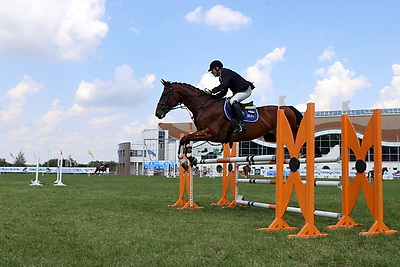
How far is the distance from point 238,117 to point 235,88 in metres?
0.64

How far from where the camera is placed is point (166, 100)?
8211mm

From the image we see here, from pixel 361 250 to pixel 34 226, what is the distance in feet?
15.2

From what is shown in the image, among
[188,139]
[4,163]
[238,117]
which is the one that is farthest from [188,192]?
[4,163]

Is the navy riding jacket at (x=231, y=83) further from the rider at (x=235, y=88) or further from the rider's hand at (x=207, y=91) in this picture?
the rider's hand at (x=207, y=91)

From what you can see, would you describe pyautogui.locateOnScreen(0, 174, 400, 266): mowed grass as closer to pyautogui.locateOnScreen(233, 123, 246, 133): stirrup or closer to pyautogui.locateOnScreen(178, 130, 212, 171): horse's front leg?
pyautogui.locateOnScreen(178, 130, 212, 171): horse's front leg

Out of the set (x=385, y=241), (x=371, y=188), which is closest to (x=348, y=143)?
(x=371, y=188)

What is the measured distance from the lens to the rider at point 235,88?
7.36 metres

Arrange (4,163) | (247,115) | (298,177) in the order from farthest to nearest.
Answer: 1. (4,163)
2. (247,115)
3. (298,177)

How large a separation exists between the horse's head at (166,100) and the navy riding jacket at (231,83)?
999mm

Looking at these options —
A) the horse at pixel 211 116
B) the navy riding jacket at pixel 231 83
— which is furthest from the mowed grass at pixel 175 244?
the navy riding jacket at pixel 231 83

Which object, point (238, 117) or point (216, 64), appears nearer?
point (238, 117)

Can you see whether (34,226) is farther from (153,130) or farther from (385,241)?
(153,130)

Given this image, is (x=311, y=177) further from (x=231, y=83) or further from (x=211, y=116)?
(x=231, y=83)

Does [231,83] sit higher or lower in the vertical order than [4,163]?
higher
